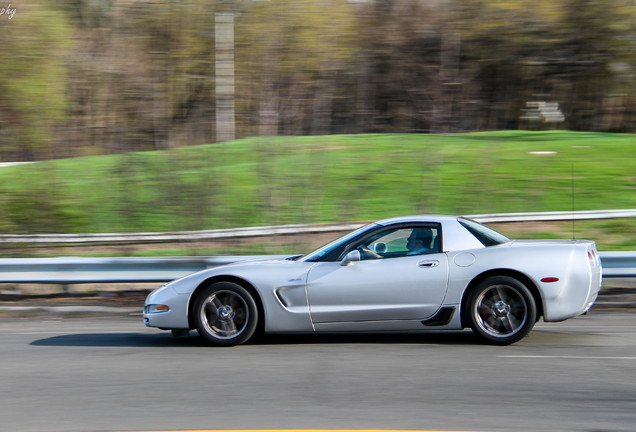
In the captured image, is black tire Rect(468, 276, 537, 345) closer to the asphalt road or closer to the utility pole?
the asphalt road

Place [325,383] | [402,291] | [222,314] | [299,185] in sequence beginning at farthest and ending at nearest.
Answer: [299,185]
[222,314]
[402,291]
[325,383]

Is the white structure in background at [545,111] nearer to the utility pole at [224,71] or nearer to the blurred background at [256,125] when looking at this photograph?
the blurred background at [256,125]

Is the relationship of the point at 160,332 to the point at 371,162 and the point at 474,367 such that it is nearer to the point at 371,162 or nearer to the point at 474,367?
the point at 474,367

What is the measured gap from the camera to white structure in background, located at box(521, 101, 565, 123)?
27484 millimetres

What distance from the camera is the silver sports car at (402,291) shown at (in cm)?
677

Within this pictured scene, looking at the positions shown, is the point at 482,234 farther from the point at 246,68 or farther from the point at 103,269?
the point at 246,68

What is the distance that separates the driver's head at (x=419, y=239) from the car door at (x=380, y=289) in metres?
0.13

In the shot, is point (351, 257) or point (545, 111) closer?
point (351, 257)

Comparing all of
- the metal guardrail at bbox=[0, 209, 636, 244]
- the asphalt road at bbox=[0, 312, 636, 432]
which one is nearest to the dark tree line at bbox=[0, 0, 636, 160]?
the metal guardrail at bbox=[0, 209, 636, 244]

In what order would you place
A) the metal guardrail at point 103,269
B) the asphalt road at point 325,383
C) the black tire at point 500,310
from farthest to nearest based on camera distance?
the metal guardrail at point 103,269, the black tire at point 500,310, the asphalt road at point 325,383

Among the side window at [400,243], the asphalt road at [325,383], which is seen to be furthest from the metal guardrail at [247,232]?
the side window at [400,243]

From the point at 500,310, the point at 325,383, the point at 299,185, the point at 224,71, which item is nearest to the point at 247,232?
the point at 299,185

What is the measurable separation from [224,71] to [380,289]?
1086cm

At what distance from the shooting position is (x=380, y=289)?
680cm
